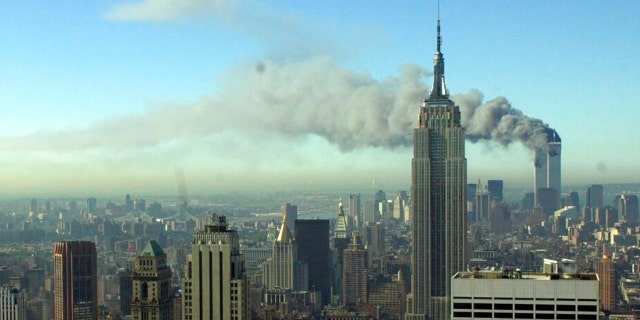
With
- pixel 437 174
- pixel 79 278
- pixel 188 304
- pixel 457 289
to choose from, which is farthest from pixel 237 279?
pixel 437 174

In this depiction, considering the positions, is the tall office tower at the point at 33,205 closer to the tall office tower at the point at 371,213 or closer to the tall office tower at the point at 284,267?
the tall office tower at the point at 284,267

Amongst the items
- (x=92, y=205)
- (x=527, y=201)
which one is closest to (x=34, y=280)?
(x=92, y=205)

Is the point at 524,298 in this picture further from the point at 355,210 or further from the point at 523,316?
the point at 355,210

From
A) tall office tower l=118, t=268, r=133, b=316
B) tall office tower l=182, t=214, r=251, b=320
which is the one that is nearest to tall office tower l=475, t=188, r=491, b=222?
tall office tower l=118, t=268, r=133, b=316

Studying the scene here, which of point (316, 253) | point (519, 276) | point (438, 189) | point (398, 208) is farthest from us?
point (438, 189)

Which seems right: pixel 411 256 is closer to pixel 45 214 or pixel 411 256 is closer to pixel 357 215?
pixel 357 215

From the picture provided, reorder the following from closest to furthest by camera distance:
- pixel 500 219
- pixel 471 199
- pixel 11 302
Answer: pixel 11 302 → pixel 500 219 → pixel 471 199

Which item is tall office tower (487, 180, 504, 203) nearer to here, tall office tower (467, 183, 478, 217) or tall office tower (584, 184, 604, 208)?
tall office tower (467, 183, 478, 217)
